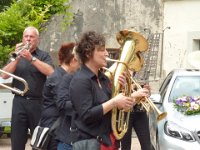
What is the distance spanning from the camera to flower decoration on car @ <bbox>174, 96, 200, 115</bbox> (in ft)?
22.6

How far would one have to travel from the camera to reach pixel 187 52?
13844 mm

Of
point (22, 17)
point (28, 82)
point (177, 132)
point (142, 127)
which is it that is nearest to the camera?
point (28, 82)

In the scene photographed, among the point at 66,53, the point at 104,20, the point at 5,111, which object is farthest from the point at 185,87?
the point at 104,20

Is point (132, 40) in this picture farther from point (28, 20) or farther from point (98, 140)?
point (28, 20)

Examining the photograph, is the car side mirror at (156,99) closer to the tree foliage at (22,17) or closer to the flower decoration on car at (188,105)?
the flower decoration on car at (188,105)

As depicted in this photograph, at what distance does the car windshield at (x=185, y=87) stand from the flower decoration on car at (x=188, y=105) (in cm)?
57

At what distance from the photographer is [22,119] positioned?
6062 mm

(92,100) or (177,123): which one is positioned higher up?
(92,100)

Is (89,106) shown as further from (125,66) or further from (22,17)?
(22,17)

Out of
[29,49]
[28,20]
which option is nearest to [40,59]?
[29,49]

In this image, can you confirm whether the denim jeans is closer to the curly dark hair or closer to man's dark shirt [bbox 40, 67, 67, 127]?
man's dark shirt [bbox 40, 67, 67, 127]

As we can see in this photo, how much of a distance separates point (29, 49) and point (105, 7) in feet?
28.7

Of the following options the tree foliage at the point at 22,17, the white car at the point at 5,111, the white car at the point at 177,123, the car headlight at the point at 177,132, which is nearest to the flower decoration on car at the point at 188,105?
the white car at the point at 177,123

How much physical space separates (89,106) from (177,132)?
2.88 m
